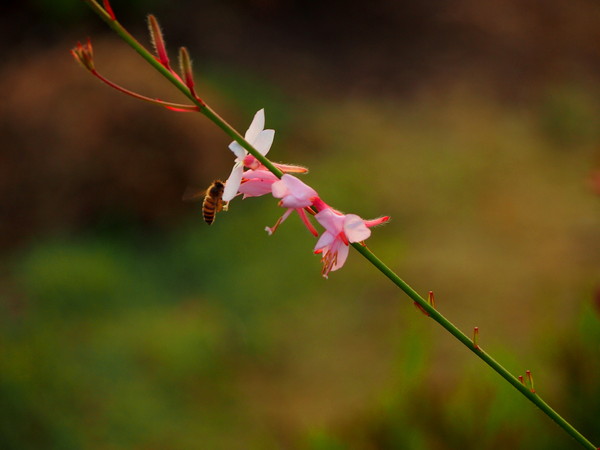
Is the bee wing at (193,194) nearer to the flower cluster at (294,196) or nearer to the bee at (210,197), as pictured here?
the bee at (210,197)

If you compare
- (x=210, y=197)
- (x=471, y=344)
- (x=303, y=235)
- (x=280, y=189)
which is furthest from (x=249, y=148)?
(x=303, y=235)

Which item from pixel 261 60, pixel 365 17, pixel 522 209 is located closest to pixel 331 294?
pixel 522 209

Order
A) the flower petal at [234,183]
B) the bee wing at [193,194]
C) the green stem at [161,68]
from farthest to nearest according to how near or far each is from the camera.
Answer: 1. the bee wing at [193,194]
2. the flower petal at [234,183]
3. the green stem at [161,68]

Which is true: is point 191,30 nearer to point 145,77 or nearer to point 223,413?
point 145,77

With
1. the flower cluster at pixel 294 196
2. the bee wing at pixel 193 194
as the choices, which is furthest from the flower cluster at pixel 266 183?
the bee wing at pixel 193 194

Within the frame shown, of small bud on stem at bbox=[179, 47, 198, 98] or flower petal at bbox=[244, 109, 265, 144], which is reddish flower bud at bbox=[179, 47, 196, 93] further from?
flower petal at bbox=[244, 109, 265, 144]

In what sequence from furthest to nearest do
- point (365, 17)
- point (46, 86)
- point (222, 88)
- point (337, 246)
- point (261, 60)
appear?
point (365, 17) < point (261, 60) < point (222, 88) < point (46, 86) < point (337, 246)

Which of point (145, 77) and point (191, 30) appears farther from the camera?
point (191, 30)

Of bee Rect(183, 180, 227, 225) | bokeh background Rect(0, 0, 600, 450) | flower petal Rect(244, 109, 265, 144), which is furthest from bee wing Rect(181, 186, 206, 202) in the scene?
bokeh background Rect(0, 0, 600, 450)
